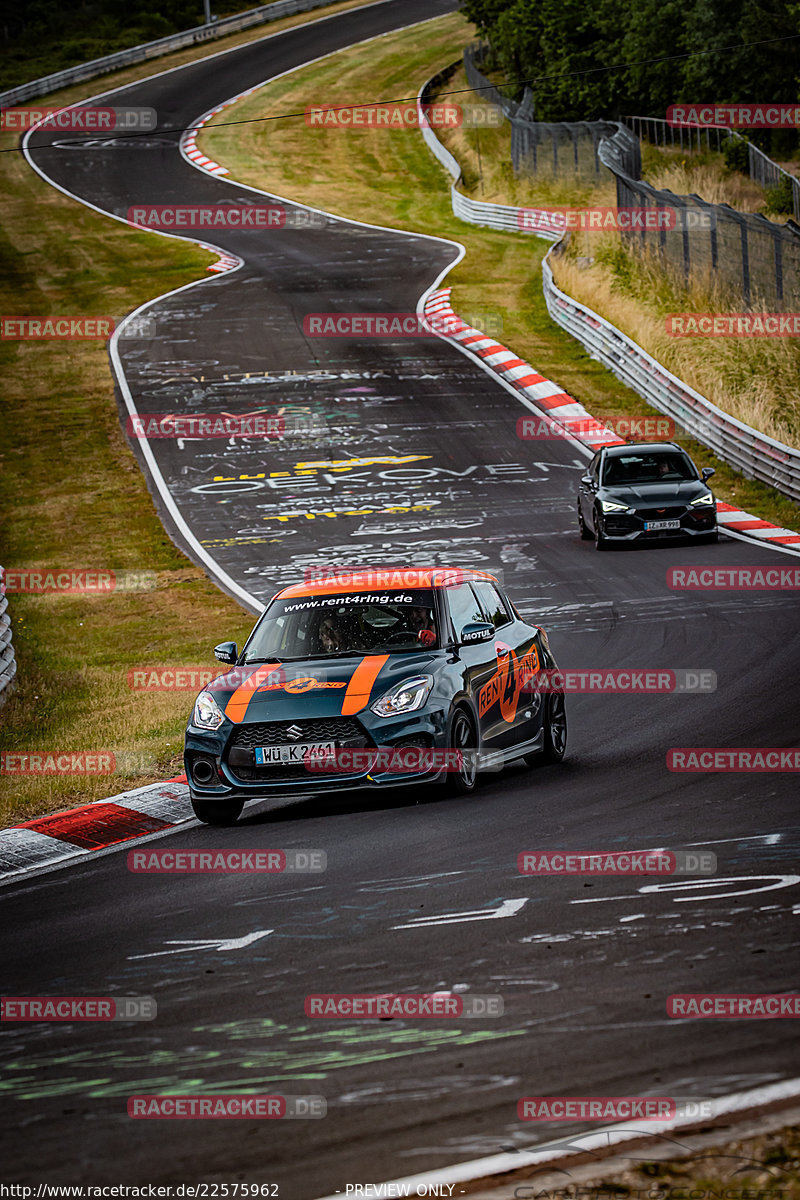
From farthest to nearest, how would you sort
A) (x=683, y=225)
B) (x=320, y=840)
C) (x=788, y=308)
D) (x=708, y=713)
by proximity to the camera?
1. (x=683, y=225)
2. (x=788, y=308)
3. (x=708, y=713)
4. (x=320, y=840)

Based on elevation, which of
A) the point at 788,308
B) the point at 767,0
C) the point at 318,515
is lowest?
the point at 318,515

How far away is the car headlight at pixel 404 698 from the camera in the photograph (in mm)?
10000

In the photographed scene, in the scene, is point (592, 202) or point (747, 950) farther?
point (592, 202)

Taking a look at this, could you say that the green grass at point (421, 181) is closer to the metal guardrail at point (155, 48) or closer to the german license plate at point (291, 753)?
the metal guardrail at point (155, 48)

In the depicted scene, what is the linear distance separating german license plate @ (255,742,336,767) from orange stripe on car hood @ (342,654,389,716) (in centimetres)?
26

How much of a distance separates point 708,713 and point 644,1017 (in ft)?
23.1

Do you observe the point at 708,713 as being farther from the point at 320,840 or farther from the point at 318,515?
the point at 318,515

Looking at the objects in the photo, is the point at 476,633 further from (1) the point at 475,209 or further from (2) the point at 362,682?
(1) the point at 475,209

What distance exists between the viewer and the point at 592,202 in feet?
155

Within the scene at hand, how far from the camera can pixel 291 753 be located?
995 centimetres

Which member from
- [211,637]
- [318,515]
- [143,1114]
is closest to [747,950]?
[143,1114]

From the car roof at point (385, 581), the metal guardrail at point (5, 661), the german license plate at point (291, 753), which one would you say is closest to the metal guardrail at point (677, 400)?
the metal guardrail at point (5, 661)

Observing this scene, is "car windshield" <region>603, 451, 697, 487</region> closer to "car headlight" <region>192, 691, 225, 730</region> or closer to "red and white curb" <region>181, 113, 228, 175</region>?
"car headlight" <region>192, 691, 225, 730</region>

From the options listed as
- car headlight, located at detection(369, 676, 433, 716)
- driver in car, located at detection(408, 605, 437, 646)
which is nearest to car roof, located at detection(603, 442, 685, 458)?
driver in car, located at detection(408, 605, 437, 646)
